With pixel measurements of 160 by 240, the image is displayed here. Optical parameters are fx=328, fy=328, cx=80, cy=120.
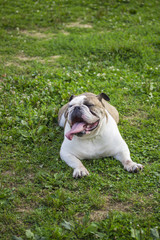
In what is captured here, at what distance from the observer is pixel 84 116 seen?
417cm

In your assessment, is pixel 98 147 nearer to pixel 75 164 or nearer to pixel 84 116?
pixel 75 164

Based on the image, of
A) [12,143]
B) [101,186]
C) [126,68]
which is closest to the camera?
[101,186]

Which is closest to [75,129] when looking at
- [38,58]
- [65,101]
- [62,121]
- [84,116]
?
[84,116]

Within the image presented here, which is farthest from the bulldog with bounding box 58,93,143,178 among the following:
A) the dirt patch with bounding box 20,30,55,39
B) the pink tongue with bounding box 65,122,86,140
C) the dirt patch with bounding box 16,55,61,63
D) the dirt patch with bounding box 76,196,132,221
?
the dirt patch with bounding box 20,30,55,39

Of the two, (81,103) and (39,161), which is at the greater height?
(81,103)

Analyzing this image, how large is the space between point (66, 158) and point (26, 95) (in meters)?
2.24

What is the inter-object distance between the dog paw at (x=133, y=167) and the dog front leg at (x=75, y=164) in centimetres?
54

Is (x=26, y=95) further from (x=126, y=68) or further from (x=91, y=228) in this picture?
(x=91, y=228)

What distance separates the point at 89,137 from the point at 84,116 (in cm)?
37

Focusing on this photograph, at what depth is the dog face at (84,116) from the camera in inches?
165

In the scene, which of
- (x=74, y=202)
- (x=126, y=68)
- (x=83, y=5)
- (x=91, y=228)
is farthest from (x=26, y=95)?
(x=83, y=5)

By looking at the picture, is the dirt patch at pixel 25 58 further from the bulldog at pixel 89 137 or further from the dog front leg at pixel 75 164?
the dog front leg at pixel 75 164

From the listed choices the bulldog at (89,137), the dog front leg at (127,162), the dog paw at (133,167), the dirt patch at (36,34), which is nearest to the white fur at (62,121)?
the bulldog at (89,137)

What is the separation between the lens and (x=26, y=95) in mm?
6328
